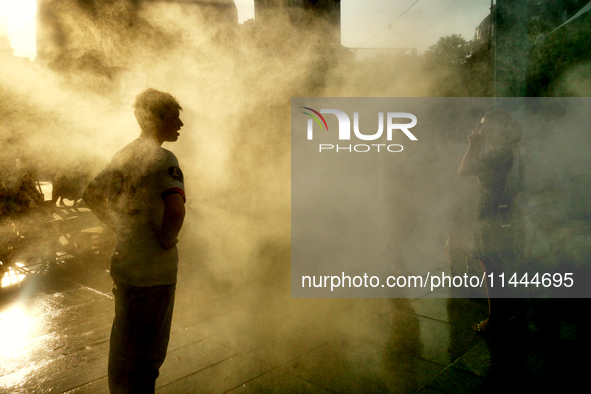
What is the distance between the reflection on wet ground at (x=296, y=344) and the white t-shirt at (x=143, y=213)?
40.8 inches

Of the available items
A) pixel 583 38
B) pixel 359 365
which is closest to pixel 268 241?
pixel 359 365

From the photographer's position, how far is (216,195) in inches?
220

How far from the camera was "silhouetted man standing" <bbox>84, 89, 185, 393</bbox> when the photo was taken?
5.78 ft

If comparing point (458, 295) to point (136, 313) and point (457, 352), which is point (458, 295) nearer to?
point (457, 352)

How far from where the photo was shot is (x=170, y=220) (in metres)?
1.76

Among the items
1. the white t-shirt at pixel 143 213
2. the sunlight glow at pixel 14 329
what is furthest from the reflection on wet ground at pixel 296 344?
the white t-shirt at pixel 143 213

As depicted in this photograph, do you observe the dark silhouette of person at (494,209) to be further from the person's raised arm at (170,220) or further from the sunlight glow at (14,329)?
the sunlight glow at (14,329)

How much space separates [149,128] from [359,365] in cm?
202

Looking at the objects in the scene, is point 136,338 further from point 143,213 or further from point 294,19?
point 294,19

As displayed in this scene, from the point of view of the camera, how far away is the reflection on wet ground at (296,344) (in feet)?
8.09

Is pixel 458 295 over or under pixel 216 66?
under

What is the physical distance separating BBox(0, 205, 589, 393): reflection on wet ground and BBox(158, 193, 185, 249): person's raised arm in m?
1.16

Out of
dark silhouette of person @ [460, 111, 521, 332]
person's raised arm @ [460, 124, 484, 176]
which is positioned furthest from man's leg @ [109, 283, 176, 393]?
person's raised arm @ [460, 124, 484, 176]

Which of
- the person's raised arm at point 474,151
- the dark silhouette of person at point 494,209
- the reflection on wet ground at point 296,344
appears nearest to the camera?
the reflection on wet ground at point 296,344
